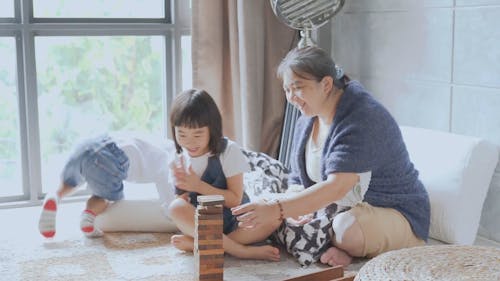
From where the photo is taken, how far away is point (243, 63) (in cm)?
276

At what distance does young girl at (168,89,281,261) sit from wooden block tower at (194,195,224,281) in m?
0.30

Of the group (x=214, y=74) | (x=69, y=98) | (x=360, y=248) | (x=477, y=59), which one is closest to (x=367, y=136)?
(x=360, y=248)

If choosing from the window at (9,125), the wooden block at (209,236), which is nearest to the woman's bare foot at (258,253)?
the wooden block at (209,236)

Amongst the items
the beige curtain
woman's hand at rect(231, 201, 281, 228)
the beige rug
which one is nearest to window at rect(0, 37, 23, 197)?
the beige rug

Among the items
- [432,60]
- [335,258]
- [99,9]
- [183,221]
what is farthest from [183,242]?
[99,9]

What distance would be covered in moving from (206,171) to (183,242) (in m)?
0.23

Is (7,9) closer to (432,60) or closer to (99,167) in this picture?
(99,167)

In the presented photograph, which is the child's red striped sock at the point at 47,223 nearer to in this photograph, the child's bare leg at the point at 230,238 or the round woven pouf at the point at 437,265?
the child's bare leg at the point at 230,238

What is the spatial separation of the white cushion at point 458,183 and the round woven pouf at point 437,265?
623 mm

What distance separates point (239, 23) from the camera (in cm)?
275

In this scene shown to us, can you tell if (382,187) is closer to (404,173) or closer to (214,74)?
(404,173)

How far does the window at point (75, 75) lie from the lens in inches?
108

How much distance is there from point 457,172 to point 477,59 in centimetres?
37

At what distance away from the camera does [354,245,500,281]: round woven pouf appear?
1.39 meters
